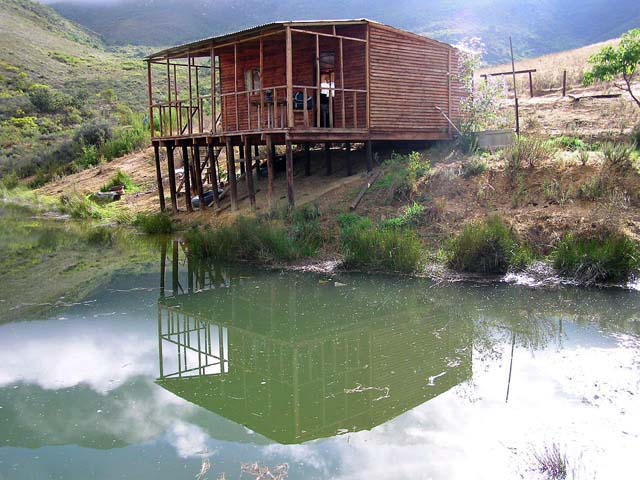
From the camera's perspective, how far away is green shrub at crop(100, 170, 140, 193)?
2536 centimetres

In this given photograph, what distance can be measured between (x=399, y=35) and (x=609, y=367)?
12.5 meters

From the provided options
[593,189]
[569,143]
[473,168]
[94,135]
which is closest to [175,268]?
[473,168]

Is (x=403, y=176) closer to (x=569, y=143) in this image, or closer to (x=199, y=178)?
(x=569, y=143)

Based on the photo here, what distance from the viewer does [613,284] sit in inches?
431

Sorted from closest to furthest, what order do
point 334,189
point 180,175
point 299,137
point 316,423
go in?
1. point 316,423
2. point 299,137
3. point 334,189
4. point 180,175

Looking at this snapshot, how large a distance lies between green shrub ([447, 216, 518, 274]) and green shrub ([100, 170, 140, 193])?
16.4m

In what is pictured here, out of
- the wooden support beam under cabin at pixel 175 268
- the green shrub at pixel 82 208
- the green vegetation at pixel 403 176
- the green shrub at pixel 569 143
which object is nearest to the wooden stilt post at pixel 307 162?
the green vegetation at pixel 403 176

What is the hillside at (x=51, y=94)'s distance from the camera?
1345 inches

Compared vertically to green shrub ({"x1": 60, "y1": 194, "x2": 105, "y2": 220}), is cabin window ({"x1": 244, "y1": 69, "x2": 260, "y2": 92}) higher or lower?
higher

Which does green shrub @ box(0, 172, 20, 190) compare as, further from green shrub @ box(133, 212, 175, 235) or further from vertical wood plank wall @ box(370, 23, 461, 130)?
vertical wood plank wall @ box(370, 23, 461, 130)

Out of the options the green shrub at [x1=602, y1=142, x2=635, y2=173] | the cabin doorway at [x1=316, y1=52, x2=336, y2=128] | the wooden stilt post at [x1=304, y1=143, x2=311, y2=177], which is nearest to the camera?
the green shrub at [x1=602, y1=142, x2=635, y2=173]

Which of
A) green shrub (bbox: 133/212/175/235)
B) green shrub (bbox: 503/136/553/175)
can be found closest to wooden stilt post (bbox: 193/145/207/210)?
green shrub (bbox: 133/212/175/235)

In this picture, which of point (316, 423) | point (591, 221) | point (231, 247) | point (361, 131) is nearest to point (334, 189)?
point (361, 131)

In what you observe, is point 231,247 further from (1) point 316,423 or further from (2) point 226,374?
(1) point 316,423
